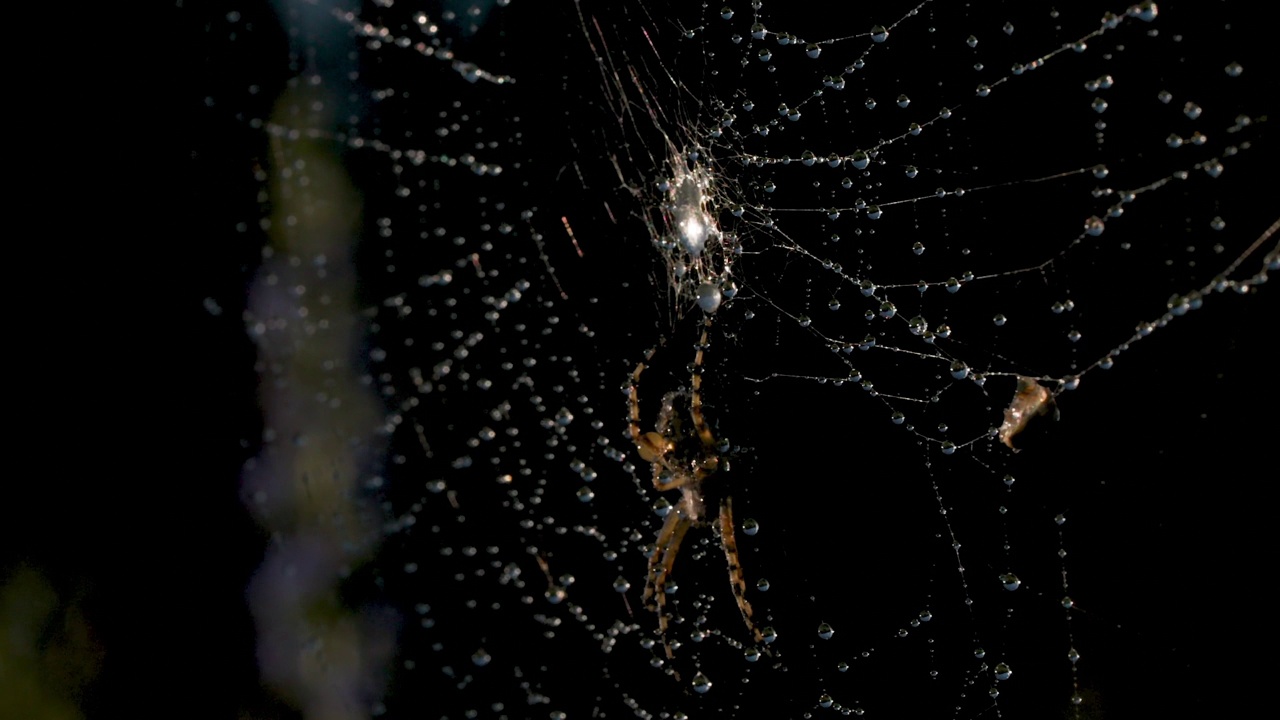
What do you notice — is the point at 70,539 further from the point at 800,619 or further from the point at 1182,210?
the point at 1182,210

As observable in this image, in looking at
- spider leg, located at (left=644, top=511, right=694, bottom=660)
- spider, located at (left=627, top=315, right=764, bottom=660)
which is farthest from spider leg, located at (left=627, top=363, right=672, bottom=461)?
spider leg, located at (left=644, top=511, right=694, bottom=660)

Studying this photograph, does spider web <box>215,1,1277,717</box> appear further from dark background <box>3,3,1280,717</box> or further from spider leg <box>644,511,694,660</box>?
spider leg <box>644,511,694,660</box>

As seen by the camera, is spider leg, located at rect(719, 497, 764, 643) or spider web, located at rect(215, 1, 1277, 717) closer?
spider web, located at rect(215, 1, 1277, 717)

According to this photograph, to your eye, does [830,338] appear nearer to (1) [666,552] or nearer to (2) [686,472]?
(2) [686,472]

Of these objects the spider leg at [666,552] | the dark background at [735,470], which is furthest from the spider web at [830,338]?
the spider leg at [666,552]

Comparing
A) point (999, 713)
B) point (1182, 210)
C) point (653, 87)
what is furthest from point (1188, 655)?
point (653, 87)

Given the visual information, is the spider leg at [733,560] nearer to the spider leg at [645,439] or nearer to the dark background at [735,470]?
the dark background at [735,470]
